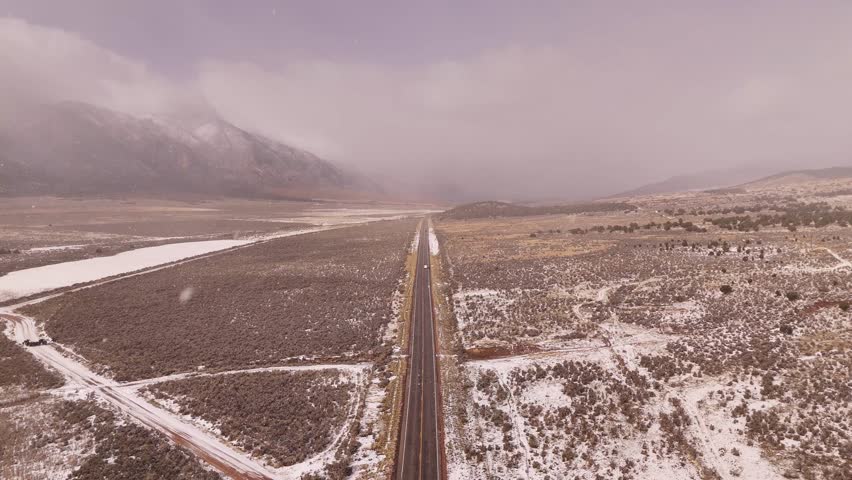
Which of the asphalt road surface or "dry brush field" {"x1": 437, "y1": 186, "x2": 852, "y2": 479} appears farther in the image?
the asphalt road surface

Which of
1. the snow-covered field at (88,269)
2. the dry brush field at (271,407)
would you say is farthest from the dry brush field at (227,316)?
the snow-covered field at (88,269)

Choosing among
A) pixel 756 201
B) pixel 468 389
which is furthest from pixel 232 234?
pixel 756 201

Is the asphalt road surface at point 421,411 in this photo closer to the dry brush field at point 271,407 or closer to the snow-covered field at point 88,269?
the dry brush field at point 271,407

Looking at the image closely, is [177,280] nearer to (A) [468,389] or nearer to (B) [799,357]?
(A) [468,389]

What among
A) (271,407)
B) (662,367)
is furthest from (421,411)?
(662,367)

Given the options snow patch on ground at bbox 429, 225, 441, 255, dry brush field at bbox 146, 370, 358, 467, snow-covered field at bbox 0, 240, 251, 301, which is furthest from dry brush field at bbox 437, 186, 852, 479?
snow-covered field at bbox 0, 240, 251, 301

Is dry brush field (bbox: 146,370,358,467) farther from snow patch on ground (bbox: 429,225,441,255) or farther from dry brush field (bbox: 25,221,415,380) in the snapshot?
snow patch on ground (bbox: 429,225,441,255)

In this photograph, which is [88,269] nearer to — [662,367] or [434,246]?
[434,246]

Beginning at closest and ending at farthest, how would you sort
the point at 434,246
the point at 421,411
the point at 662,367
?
the point at 421,411, the point at 662,367, the point at 434,246
